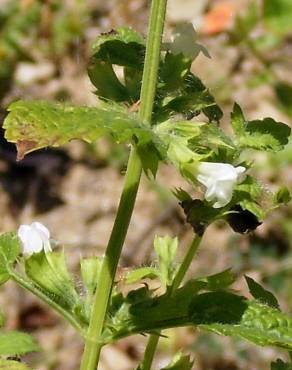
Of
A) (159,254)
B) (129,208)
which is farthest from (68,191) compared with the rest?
(129,208)

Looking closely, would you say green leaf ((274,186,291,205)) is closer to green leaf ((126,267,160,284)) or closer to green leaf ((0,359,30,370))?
green leaf ((126,267,160,284))

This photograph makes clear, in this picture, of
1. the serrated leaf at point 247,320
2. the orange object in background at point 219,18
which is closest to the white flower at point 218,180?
the serrated leaf at point 247,320

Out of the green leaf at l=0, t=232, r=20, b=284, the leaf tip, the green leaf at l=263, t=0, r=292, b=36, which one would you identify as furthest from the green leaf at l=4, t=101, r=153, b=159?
the green leaf at l=263, t=0, r=292, b=36

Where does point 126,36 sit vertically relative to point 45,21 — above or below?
below

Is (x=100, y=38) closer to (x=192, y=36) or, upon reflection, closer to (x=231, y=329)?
(x=192, y=36)

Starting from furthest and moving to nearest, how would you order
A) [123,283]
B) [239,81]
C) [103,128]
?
[239,81] < [123,283] < [103,128]

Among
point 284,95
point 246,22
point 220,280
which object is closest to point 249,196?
point 220,280

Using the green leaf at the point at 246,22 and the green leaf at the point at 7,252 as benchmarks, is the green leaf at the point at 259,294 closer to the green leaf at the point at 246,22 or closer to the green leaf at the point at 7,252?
the green leaf at the point at 7,252
